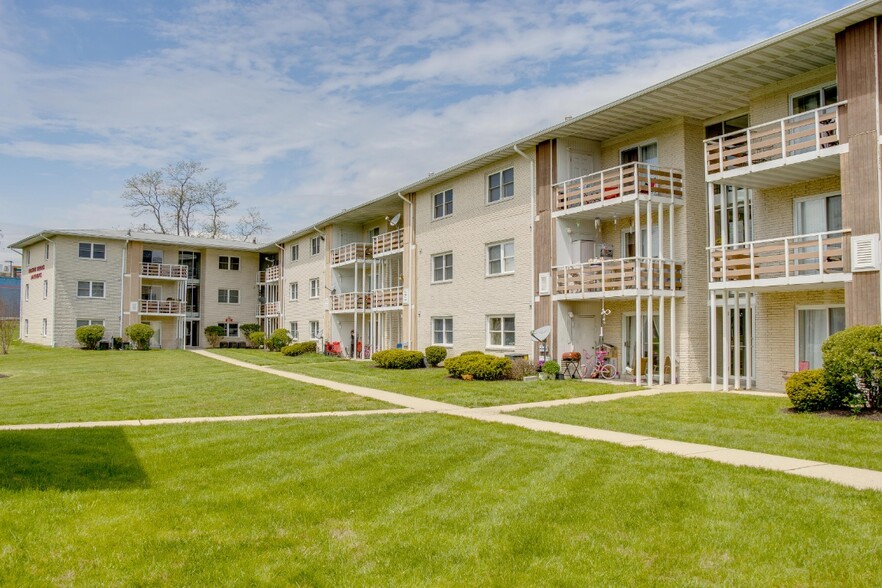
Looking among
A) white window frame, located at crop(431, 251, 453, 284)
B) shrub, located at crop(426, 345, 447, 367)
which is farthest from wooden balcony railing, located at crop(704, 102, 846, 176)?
shrub, located at crop(426, 345, 447, 367)

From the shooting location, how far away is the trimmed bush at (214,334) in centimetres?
4969

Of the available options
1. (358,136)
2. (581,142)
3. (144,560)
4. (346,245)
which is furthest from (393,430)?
(346,245)

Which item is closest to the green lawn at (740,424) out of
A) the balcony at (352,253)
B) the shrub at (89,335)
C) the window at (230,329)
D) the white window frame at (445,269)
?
the white window frame at (445,269)

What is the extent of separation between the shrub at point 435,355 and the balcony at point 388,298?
17.1 ft

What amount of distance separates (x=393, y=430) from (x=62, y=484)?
190 inches

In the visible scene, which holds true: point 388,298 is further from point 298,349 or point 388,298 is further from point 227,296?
point 227,296

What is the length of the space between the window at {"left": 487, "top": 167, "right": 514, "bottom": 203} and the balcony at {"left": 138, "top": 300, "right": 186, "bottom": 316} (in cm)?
3040

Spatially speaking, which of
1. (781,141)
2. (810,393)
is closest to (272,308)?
(781,141)

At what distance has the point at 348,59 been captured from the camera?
16625 mm

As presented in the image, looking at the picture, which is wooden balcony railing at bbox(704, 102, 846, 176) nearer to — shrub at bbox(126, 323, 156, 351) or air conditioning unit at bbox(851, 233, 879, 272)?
air conditioning unit at bbox(851, 233, 879, 272)

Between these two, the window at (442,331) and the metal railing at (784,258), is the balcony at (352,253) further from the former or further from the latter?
the metal railing at (784,258)

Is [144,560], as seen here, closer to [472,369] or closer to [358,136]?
[472,369]

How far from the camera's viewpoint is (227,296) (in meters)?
51.9

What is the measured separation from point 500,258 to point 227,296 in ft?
107
